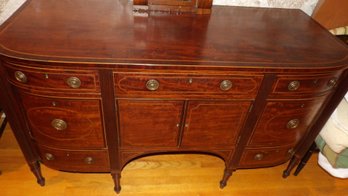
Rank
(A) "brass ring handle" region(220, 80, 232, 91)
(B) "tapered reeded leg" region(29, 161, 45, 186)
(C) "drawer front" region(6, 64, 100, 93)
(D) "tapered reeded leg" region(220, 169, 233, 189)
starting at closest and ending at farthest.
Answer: (C) "drawer front" region(6, 64, 100, 93) → (A) "brass ring handle" region(220, 80, 232, 91) → (B) "tapered reeded leg" region(29, 161, 45, 186) → (D) "tapered reeded leg" region(220, 169, 233, 189)

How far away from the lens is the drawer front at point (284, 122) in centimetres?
141

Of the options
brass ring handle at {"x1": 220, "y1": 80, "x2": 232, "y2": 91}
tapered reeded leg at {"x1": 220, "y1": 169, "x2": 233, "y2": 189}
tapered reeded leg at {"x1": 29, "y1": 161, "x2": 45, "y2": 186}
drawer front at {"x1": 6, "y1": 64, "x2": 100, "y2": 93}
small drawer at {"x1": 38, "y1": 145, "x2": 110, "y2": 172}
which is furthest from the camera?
tapered reeded leg at {"x1": 220, "y1": 169, "x2": 233, "y2": 189}

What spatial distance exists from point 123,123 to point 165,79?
361 millimetres

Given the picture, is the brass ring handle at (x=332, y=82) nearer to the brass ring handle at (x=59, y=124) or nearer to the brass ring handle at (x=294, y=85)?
the brass ring handle at (x=294, y=85)

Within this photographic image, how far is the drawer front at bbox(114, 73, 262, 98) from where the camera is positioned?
1.19 m

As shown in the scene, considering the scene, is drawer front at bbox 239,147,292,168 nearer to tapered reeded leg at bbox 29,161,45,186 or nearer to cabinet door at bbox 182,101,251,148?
cabinet door at bbox 182,101,251,148

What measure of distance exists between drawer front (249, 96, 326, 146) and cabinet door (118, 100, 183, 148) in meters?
0.49

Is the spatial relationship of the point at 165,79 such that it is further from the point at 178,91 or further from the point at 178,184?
the point at 178,184

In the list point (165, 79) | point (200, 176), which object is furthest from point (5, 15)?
point (200, 176)

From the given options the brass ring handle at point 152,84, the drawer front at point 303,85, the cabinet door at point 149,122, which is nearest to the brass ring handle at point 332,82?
the drawer front at point 303,85

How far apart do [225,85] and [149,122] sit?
45 centimetres

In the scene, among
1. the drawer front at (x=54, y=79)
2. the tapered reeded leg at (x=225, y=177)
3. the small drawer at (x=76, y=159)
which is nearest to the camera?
the drawer front at (x=54, y=79)

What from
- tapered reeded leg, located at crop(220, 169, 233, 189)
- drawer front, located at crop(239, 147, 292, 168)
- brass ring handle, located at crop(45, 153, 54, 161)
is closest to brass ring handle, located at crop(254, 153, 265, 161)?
drawer front, located at crop(239, 147, 292, 168)

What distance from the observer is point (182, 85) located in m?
1.24
